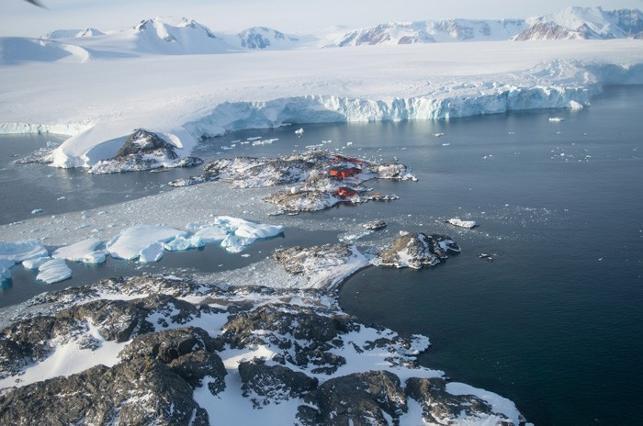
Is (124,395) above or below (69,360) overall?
above

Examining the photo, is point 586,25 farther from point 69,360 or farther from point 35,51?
point 69,360

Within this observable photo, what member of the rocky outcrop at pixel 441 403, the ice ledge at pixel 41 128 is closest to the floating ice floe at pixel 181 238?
the rocky outcrop at pixel 441 403

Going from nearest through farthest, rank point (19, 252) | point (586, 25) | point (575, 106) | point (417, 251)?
point (417, 251) < point (19, 252) < point (575, 106) < point (586, 25)

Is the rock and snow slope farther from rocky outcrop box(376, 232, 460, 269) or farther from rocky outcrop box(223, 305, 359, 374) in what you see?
rocky outcrop box(223, 305, 359, 374)

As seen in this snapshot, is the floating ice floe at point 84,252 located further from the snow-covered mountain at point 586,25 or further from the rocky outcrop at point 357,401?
the snow-covered mountain at point 586,25

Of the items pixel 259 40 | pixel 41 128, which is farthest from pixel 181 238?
pixel 259 40
